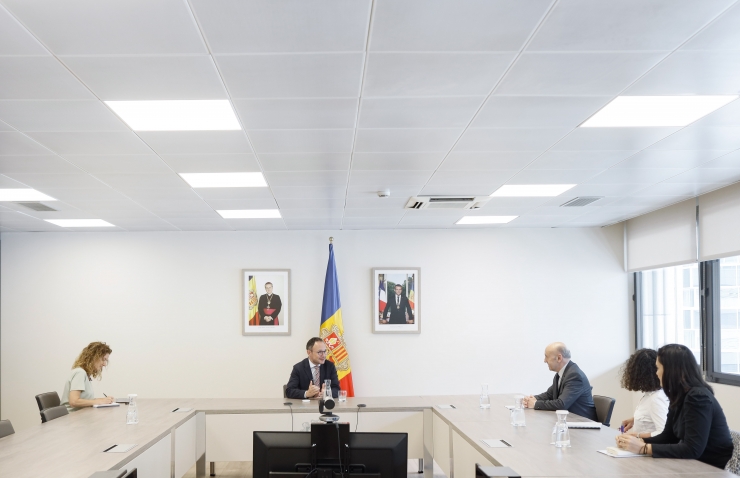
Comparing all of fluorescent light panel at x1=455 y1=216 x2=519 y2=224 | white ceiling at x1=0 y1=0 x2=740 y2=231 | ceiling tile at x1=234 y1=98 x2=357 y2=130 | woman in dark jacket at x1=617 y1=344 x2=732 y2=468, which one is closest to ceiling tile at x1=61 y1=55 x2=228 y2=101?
white ceiling at x1=0 y1=0 x2=740 y2=231

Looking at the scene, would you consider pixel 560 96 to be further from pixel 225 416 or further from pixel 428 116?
pixel 225 416

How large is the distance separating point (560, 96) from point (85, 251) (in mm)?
7052

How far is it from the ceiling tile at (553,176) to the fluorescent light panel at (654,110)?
1.28 metres

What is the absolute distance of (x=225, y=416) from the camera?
5586mm

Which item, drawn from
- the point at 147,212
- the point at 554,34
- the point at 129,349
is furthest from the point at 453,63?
the point at 129,349

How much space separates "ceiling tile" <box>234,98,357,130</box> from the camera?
352 cm

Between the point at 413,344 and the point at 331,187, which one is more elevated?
the point at 331,187

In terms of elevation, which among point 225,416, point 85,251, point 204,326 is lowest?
point 225,416

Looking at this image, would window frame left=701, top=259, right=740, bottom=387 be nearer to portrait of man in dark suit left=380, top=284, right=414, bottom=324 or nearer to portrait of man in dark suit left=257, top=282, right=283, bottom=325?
portrait of man in dark suit left=380, top=284, right=414, bottom=324

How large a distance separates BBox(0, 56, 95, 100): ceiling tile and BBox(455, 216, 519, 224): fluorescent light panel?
5224 millimetres

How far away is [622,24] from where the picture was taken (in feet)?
8.54

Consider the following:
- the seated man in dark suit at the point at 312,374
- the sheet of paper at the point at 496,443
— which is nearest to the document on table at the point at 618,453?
the sheet of paper at the point at 496,443

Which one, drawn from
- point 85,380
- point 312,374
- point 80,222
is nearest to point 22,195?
point 80,222

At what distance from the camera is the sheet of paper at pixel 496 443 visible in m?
3.78
